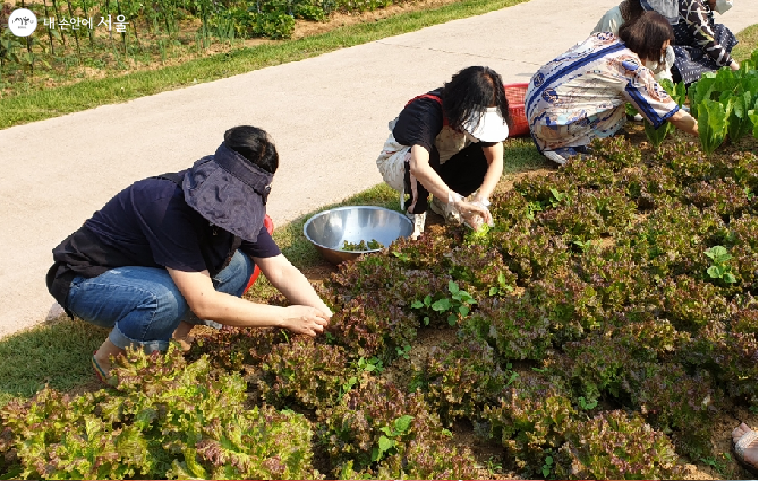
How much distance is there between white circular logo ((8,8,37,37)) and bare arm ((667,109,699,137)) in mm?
7283

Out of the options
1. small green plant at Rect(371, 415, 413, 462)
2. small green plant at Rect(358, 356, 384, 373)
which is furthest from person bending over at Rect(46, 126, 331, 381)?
small green plant at Rect(371, 415, 413, 462)

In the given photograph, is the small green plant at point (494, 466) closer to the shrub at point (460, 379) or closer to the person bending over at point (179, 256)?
the shrub at point (460, 379)

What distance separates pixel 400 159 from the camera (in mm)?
4730

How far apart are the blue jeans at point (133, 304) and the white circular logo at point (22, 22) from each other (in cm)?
673

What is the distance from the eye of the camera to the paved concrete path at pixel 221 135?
505 centimetres

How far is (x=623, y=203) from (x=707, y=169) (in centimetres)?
95

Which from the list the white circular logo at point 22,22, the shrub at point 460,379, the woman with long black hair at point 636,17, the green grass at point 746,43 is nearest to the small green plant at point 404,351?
the shrub at point 460,379

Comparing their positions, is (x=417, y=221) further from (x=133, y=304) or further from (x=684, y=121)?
(x=684, y=121)

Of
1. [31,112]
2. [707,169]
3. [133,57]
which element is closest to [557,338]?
[707,169]

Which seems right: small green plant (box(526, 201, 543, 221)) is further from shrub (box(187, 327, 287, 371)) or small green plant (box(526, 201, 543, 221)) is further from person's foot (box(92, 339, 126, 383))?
person's foot (box(92, 339, 126, 383))

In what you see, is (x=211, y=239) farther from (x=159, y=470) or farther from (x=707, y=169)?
(x=707, y=169)

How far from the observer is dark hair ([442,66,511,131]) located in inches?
163

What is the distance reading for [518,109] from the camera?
257 inches

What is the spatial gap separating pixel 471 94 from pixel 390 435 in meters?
2.08
